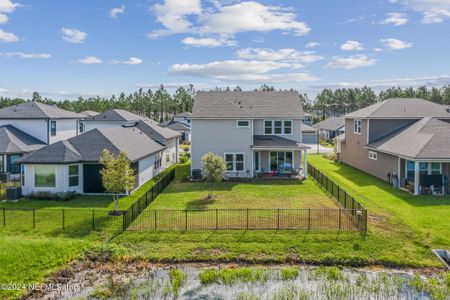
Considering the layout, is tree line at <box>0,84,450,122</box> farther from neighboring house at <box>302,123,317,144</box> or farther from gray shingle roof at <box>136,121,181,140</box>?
gray shingle roof at <box>136,121,181,140</box>

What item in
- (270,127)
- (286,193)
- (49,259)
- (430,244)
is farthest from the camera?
(270,127)

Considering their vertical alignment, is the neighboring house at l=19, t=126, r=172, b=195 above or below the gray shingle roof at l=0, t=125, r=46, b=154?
below

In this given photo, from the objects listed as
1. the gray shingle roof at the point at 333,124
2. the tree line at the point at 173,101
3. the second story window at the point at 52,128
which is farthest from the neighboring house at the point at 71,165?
the tree line at the point at 173,101

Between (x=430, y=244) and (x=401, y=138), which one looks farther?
(x=401, y=138)

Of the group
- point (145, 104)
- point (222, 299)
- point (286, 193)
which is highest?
Answer: point (145, 104)

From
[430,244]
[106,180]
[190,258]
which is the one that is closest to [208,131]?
[106,180]

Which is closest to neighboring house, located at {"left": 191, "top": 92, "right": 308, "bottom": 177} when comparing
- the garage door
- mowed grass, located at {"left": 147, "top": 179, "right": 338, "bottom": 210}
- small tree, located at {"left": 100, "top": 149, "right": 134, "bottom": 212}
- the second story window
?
mowed grass, located at {"left": 147, "top": 179, "right": 338, "bottom": 210}

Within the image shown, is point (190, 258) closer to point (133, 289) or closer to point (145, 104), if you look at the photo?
point (133, 289)

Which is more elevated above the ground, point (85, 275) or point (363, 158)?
point (363, 158)

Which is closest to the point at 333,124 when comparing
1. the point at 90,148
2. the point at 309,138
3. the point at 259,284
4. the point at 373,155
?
the point at 309,138
